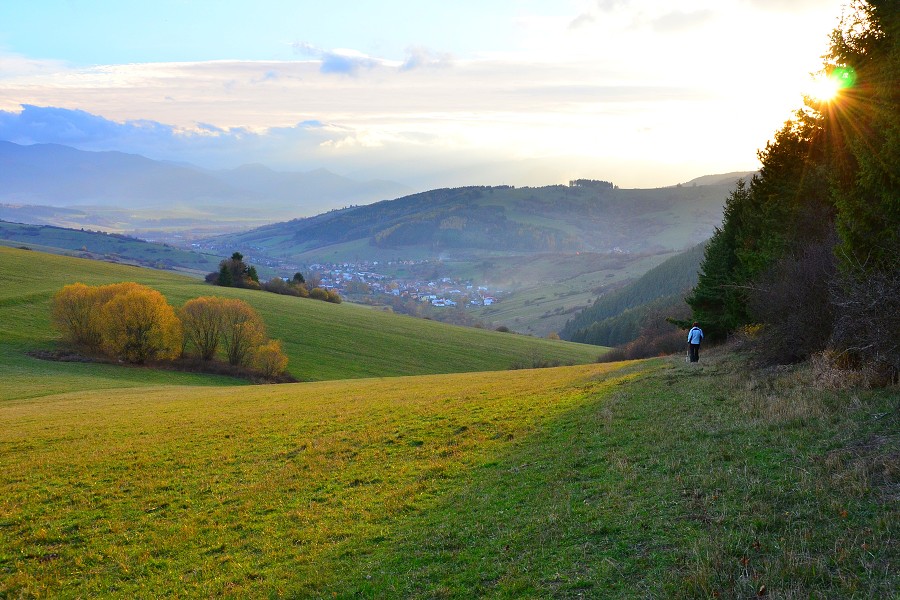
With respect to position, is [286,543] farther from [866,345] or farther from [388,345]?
[388,345]

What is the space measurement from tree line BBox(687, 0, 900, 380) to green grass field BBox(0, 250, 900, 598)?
66.9 inches

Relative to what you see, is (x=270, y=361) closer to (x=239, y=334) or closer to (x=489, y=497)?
(x=239, y=334)

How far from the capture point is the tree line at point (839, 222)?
14461 mm

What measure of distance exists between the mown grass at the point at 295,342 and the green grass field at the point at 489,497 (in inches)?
1119

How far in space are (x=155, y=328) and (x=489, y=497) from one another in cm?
5573

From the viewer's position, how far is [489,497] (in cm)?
1280

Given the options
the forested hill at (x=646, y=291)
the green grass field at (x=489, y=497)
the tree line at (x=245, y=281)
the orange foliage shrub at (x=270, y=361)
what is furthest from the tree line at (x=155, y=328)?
the forested hill at (x=646, y=291)

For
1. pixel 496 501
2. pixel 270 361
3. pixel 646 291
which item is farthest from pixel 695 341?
pixel 646 291

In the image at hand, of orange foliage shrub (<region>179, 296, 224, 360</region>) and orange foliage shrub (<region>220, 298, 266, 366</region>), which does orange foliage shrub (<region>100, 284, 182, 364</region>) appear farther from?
orange foliage shrub (<region>220, 298, 266, 366</region>)

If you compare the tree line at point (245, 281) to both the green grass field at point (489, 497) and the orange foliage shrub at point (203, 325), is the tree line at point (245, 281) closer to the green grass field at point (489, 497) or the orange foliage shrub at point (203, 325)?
the orange foliage shrub at point (203, 325)

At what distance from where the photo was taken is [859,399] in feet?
44.2

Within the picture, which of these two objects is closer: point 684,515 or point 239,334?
point 684,515

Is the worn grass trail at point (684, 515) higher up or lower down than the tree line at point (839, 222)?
lower down

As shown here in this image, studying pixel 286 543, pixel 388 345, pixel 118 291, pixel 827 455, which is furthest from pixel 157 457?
pixel 388 345
